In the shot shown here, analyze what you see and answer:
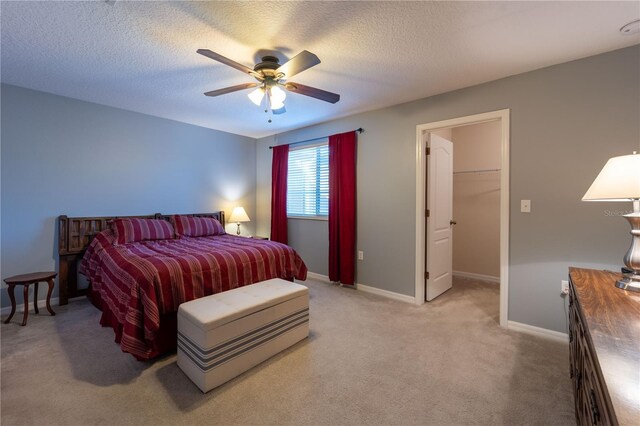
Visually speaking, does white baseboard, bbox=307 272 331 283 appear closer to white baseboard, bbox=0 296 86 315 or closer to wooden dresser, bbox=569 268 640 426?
white baseboard, bbox=0 296 86 315

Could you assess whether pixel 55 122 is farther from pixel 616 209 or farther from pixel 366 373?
pixel 616 209

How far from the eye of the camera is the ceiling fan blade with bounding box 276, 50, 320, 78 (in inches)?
72.3

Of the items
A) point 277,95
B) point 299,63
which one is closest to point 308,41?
point 299,63

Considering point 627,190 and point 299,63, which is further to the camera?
point 299,63

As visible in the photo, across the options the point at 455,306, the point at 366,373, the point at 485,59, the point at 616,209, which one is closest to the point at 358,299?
the point at 455,306

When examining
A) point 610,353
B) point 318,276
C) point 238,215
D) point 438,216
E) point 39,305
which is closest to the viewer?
point 610,353

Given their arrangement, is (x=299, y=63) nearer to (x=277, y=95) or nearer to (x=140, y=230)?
(x=277, y=95)

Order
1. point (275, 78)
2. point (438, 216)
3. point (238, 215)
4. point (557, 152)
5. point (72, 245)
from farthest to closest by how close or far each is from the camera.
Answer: point (238, 215)
point (438, 216)
point (72, 245)
point (557, 152)
point (275, 78)

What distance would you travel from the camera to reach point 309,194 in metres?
4.52

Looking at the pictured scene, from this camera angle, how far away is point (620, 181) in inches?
58.0

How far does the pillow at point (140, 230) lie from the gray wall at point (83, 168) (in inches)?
17.1

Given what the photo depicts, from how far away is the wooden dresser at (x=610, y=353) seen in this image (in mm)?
658

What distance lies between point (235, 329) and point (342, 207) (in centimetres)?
236

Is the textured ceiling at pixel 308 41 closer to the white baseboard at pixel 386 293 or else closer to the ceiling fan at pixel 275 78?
the ceiling fan at pixel 275 78
